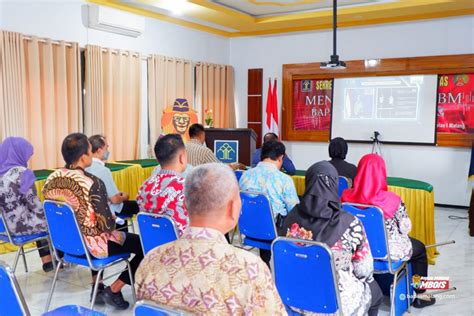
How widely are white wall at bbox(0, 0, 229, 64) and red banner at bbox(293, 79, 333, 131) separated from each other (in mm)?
1649

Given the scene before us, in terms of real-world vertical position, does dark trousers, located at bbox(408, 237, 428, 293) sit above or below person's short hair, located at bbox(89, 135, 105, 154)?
below

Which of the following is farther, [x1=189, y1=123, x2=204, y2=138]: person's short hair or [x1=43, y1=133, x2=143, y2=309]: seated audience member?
[x1=189, y1=123, x2=204, y2=138]: person's short hair

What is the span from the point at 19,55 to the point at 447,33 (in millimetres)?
5756

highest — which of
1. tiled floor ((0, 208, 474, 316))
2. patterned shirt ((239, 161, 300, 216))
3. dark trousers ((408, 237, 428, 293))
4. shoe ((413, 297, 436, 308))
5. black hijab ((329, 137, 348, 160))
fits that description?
black hijab ((329, 137, 348, 160))

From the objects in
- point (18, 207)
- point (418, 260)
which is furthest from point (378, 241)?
point (18, 207)

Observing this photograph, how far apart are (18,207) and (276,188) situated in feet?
6.45

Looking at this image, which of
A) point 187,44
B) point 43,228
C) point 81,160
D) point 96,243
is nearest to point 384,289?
point 96,243

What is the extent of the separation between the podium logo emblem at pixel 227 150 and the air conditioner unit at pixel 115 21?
2.04m

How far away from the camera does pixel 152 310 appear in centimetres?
121

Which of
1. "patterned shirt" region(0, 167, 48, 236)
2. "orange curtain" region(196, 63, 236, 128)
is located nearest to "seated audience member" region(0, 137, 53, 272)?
"patterned shirt" region(0, 167, 48, 236)

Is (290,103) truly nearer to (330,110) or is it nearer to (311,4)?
(330,110)

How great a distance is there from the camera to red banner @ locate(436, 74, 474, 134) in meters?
6.26

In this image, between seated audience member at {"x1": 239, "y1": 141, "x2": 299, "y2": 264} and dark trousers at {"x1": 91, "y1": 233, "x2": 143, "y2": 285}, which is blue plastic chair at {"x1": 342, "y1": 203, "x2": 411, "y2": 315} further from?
dark trousers at {"x1": 91, "y1": 233, "x2": 143, "y2": 285}

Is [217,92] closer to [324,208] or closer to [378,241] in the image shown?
[378,241]
